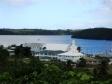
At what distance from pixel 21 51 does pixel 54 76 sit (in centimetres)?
3737

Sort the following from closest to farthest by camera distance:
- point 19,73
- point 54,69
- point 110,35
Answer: point 54,69, point 19,73, point 110,35

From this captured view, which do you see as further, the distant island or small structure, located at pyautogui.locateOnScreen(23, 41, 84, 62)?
the distant island

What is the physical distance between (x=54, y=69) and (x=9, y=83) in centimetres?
193

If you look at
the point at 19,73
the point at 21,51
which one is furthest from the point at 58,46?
the point at 19,73

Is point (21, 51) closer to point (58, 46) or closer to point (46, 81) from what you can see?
point (58, 46)

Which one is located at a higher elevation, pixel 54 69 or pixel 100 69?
pixel 54 69

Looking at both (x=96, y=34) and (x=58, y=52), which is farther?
(x=96, y=34)

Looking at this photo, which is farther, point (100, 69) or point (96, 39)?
Result: point (96, 39)

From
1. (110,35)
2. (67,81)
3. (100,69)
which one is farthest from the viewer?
(110,35)

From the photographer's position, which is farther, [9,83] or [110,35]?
[110,35]

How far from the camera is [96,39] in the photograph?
549 feet

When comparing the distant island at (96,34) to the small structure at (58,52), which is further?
the distant island at (96,34)

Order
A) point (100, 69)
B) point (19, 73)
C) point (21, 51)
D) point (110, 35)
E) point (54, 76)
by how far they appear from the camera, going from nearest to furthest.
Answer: point (54, 76) → point (19, 73) → point (100, 69) → point (21, 51) → point (110, 35)

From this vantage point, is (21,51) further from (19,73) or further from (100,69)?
(19,73)
